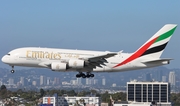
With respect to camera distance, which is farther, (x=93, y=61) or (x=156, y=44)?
(x=156, y=44)

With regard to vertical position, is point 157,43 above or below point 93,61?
above

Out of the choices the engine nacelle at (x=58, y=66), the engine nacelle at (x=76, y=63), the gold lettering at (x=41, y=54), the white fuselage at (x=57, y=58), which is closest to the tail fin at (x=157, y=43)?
the white fuselage at (x=57, y=58)

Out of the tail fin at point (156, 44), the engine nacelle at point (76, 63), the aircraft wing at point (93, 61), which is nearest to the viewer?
the aircraft wing at point (93, 61)

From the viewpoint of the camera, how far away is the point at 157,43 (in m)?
87.5

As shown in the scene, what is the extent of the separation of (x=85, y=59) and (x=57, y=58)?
3.79 meters

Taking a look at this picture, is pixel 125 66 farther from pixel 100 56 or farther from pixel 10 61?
pixel 10 61

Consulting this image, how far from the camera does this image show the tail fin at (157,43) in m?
85.8

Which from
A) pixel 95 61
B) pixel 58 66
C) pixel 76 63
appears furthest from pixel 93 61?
pixel 58 66

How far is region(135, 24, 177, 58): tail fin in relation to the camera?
282 feet

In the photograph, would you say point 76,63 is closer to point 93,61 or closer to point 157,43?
point 93,61

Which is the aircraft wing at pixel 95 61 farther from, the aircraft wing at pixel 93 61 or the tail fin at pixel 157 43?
the tail fin at pixel 157 43

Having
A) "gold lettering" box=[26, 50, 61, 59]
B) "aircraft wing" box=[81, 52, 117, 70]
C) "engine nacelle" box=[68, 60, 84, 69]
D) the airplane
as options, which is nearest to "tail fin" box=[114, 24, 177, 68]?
the airplane

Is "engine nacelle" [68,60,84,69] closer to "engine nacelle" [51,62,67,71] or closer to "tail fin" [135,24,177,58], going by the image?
"engine nacelle" [51,62,67,71]

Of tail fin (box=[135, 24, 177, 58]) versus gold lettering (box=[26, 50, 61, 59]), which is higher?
tail fin (box=[135, 24, 177, 58])
